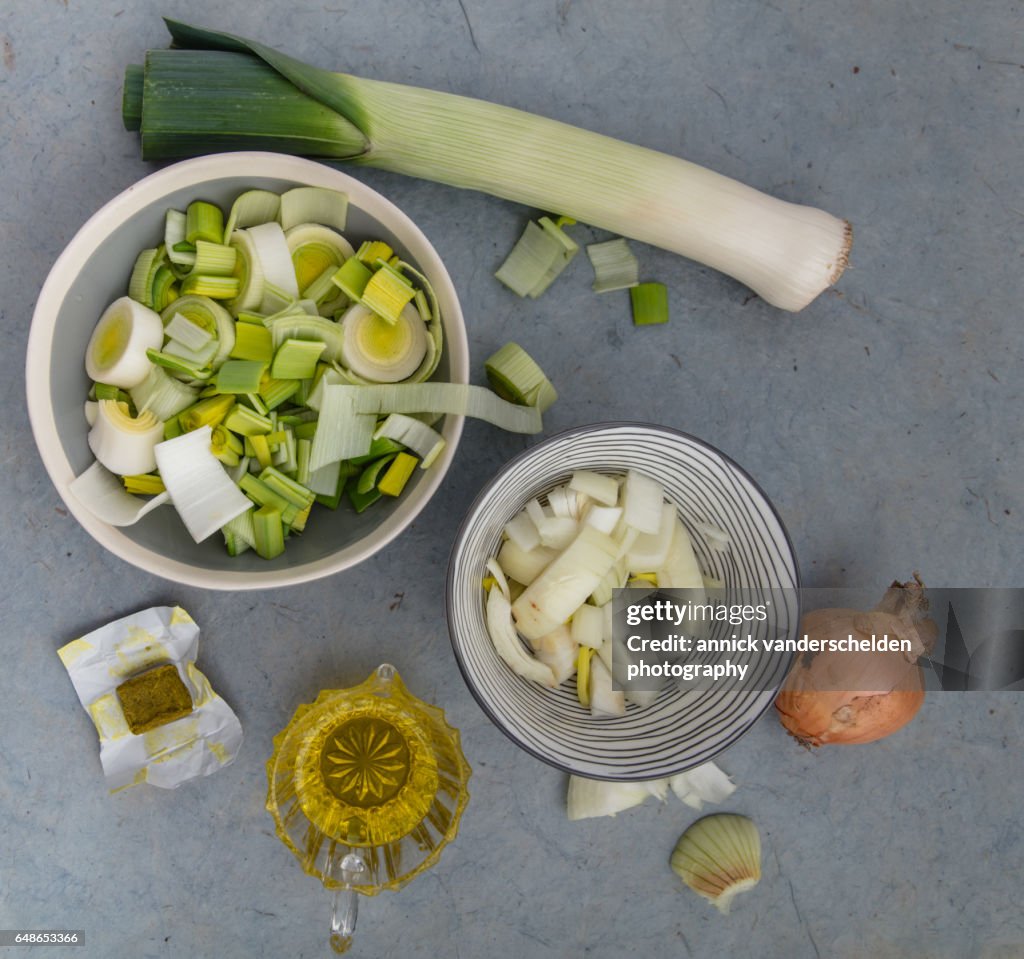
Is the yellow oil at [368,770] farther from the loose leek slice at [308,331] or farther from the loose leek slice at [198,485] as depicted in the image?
the loose leek slice at [308,331]

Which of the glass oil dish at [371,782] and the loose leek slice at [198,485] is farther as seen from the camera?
the glass oil dish at [371,782]

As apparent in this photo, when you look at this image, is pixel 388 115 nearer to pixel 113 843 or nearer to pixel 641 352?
pixel 641 352

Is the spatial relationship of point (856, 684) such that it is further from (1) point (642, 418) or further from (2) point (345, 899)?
(2) point (345, 899)

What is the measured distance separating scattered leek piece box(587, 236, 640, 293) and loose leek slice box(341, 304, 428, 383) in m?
0.28

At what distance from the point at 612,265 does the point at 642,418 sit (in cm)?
21

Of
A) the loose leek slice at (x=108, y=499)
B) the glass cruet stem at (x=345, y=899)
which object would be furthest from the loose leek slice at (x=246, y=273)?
the glass cruet stem at (x=345, y=899)

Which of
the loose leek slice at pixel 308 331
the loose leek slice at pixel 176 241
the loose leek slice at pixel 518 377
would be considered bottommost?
the loose leek slice at pixel 518 377

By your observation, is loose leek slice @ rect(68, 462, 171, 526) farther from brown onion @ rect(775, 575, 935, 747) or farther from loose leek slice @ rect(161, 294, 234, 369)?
brown onion @ rect(775, 575, 935, 747)

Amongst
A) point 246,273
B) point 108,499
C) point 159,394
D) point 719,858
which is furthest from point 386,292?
point 719,858

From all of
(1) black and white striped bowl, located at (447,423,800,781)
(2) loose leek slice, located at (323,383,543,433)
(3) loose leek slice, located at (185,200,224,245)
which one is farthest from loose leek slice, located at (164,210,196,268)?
(1) black and white striped bowl, located at (447,423,800,781)

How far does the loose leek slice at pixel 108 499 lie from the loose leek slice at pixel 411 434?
0.85ft

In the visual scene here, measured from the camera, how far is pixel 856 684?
1125 mm

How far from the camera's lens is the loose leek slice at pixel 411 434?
104cm

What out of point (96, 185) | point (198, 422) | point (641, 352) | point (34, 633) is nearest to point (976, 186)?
point (641, 352)
